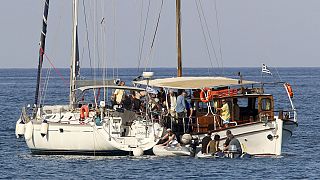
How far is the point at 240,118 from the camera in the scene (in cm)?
4184

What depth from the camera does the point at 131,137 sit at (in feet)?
132

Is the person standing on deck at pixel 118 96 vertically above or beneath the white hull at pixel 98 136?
above

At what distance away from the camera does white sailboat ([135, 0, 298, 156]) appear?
3997 centimetres

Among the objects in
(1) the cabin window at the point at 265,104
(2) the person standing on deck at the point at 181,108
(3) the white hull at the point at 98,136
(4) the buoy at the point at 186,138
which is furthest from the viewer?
(1) the cabin window at the point at 265,104

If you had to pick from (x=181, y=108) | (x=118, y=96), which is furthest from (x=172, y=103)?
(x=118, y=96)

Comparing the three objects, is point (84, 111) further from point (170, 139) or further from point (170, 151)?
point (170, 151)

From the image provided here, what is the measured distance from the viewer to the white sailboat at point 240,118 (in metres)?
40.0

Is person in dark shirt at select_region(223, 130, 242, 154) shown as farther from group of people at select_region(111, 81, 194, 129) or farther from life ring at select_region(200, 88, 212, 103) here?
group of people at select_region(111, 81, 194, 129)

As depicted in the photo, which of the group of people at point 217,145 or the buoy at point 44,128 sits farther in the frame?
the buoy at point 44,128

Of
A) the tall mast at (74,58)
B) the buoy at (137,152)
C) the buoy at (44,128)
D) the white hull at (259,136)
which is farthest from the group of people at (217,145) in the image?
the tall mast at (74,58)

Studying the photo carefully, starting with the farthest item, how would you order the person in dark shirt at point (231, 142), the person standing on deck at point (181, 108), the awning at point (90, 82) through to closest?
the awning at point (90, 82)
the person standing on deck at point (181, 108)
the person in dark shirt at point (231, 142)

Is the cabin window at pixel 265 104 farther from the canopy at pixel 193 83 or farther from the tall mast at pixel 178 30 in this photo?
the tall mast at pixel 178 30

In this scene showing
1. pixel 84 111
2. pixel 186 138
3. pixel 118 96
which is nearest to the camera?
pixel 186 138

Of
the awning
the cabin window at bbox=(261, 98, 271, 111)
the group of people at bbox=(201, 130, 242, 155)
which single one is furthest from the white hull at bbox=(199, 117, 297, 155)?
the awning
